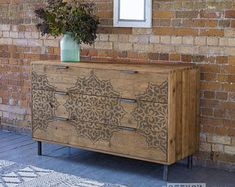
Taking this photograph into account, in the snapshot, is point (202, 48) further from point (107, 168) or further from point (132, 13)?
point (107, 168)

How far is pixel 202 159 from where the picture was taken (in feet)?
13.9

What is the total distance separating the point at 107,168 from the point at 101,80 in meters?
0.81

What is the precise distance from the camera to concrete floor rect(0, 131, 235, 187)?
151 inches

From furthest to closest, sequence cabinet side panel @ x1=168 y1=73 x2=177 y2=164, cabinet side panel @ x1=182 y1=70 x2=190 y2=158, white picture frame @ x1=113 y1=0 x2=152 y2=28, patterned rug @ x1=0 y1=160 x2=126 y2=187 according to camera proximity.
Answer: white picture frame @ x1=113 y1=0 x2=152 y2=28
cabinet side panel @ x1=182 y1=70 x2=190 y2=158
patterned rug @ x1=0 y1=160 x2=126 y2=187
cabinet side panel @ x1=168 y1=73 x2=177 y2=164

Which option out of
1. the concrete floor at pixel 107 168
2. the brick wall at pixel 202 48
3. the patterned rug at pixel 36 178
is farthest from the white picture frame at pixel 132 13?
the patterned rug at pixel 36 178

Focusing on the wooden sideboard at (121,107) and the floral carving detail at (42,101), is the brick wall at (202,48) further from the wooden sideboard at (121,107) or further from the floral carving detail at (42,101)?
the floral carving detail at (42,101)

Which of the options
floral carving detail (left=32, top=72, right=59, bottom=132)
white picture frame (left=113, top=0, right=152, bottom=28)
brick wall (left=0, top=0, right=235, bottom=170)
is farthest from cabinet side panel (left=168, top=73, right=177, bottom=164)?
floral carving detail (left=32, top=72, right=59, bottom=132)

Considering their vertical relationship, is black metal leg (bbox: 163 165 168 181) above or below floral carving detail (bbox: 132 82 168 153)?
below

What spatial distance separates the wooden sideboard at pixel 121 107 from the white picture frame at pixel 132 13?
1.68 feet

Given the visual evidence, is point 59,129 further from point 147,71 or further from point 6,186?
point 147,71

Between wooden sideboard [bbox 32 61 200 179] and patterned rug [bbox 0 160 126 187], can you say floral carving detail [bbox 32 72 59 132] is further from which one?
patterned rug [bbox 0 160 126 187]

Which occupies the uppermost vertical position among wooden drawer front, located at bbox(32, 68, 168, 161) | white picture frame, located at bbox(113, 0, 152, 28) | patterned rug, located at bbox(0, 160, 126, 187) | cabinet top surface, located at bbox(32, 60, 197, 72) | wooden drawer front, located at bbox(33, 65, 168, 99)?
white picture frame, located at bbox(113, 0, 152, 28)

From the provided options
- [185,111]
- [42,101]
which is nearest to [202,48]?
[185,111]

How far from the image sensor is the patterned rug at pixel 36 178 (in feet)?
12.2
